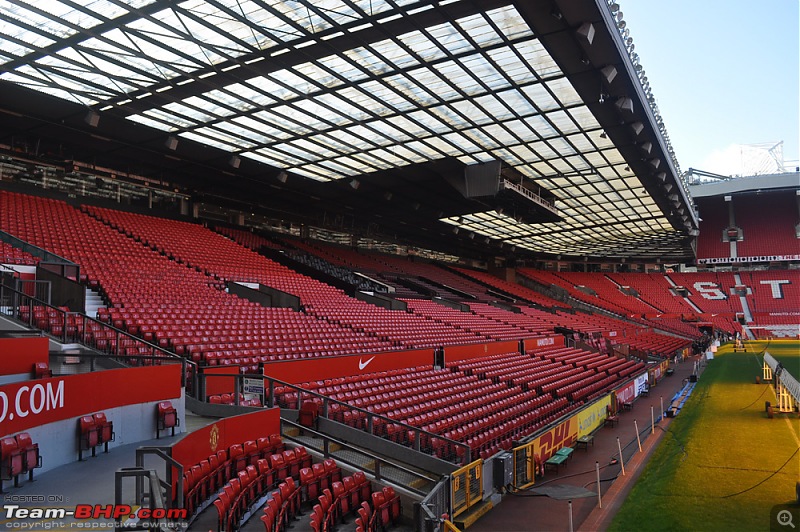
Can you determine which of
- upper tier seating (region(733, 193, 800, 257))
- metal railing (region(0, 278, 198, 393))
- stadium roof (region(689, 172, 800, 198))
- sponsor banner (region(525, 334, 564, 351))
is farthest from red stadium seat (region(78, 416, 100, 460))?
upper tier seating (region(733, 193, 800, 257))

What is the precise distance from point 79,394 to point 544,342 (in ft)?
76.1

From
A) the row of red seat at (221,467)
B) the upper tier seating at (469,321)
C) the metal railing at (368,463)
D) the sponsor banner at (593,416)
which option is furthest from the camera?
the upper tier seating at (469,321)

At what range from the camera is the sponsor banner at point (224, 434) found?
6801 mm

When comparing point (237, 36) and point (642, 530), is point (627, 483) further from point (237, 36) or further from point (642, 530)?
point (237, 36)

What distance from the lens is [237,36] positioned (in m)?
13.0

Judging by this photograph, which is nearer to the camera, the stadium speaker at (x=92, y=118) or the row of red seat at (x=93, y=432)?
the row of red seat at (x=93, y=432)

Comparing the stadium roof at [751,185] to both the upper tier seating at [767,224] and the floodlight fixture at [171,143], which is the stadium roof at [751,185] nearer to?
the upper tier seating at [767,224]

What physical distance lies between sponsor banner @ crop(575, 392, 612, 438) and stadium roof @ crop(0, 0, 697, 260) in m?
9.33

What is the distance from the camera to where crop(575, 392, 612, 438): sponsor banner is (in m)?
14.5

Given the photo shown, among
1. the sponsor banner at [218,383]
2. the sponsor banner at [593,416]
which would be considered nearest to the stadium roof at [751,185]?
the sponsor banner at [593,416]

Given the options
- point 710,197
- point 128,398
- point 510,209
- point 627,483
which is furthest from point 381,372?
point 710,197

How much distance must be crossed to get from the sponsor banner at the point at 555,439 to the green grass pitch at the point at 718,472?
6.39ft
